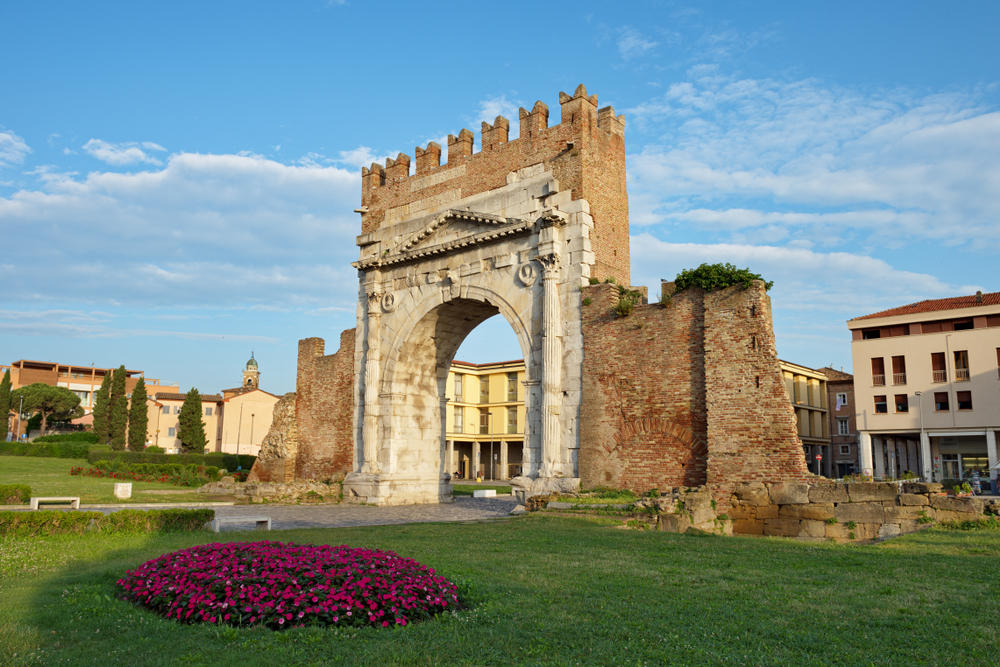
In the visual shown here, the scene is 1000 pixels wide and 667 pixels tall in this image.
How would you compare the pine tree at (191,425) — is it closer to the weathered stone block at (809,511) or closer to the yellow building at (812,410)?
the yellow building at (812,410)

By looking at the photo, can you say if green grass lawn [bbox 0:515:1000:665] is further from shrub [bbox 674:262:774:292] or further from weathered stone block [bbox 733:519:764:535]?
shrub [bbox 674:262:774:292]

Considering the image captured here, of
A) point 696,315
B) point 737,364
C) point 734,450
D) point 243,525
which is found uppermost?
point 696,315

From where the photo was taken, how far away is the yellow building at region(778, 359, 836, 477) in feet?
168

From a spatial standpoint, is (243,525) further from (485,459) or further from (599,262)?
(485,459)

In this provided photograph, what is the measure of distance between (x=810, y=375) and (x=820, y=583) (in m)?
49.2

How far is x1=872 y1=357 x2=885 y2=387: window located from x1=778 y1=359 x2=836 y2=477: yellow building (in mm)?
9991

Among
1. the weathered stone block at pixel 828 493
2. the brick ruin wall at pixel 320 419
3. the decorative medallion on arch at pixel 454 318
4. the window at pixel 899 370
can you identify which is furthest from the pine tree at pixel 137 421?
the weathered stone block at pixel 828 493

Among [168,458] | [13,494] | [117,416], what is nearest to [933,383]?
[13,494]

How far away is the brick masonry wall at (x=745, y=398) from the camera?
15266 mm

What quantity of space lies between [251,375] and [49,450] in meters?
46.7

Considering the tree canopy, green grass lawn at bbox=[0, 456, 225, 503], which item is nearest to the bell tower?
the tree canopy

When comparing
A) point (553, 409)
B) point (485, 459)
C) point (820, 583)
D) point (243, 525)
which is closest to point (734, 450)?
point (553, 409)

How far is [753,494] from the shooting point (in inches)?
575

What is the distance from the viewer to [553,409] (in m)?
18.8
